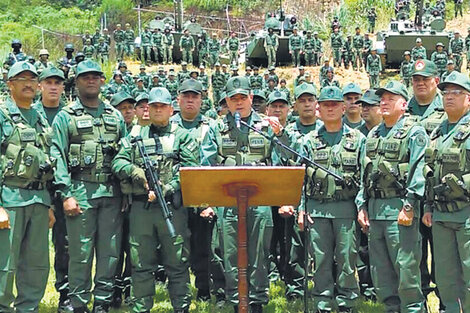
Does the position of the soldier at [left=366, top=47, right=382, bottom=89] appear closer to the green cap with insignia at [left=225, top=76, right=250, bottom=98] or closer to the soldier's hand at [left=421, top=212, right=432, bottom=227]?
the green cap with insignia at [left=225, top=76, right=250, bottom=98]

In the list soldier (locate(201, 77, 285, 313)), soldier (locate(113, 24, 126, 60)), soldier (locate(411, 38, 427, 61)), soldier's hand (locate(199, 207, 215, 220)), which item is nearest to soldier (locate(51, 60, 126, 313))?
soldier's hand (locate(199, 207, 215, 220))

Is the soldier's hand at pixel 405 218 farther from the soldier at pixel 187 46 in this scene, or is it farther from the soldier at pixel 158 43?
the soldier at pixel 158 43

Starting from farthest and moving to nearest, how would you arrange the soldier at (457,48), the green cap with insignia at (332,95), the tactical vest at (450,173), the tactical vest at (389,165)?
1. the soldier at (457,48)
2. the green cap with insignia at (332,95)
3. the tactical vest at (389,165)
4. the tactical vest at (450,173)

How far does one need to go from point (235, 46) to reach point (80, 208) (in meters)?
25.4

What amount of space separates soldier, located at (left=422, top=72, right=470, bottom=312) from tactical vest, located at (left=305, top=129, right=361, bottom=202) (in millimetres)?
812

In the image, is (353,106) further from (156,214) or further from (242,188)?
(242,188)

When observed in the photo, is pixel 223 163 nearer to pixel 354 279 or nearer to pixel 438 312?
pixel 354 279

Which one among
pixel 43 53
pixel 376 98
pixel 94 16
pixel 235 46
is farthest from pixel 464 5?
pixel 376 98

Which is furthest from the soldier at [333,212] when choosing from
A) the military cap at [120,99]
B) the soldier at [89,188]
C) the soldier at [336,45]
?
the soldier at [336,45]

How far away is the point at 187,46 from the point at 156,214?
80.4ft

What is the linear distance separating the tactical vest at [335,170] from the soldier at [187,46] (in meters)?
24.2

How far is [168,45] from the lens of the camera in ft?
102

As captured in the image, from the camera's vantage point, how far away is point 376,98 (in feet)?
25.5

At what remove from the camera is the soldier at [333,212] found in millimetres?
6758
